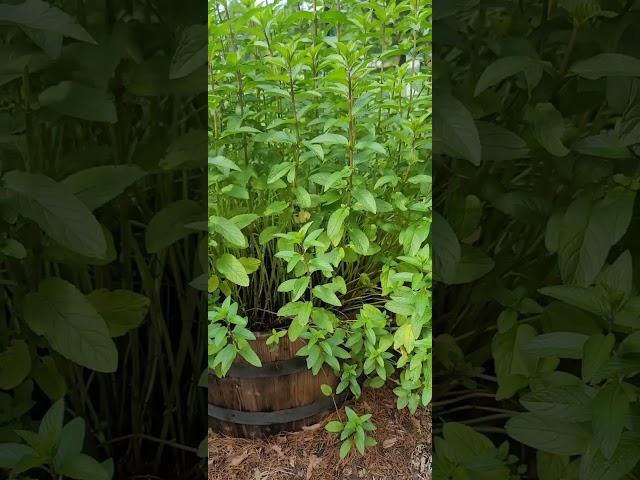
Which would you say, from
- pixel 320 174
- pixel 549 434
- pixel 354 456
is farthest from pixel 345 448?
pixel 549 434

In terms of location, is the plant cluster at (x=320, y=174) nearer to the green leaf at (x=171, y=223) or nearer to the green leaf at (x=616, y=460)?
the green leaf at (x=171, y=223)

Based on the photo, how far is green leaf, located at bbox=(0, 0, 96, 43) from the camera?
1.47ft

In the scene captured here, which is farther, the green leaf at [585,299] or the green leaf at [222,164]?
the green leaf at [222,164]

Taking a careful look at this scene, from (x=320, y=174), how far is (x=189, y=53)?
479mm

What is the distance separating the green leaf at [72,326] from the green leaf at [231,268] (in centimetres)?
39

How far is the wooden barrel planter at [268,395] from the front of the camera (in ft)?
3.42

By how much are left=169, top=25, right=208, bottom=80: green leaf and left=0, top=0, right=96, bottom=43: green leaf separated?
69 millimetres

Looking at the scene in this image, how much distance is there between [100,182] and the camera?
512 millimetres

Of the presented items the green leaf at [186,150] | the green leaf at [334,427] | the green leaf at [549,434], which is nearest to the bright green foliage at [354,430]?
the green leaf at [334,427]

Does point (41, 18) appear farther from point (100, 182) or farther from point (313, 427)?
point (313, 427)

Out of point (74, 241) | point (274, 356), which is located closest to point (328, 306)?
point (274, 356)

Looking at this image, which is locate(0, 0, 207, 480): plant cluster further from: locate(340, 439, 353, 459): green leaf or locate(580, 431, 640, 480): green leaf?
locate(340, 439, 353, 459): green leaf

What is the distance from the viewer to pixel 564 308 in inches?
21.8

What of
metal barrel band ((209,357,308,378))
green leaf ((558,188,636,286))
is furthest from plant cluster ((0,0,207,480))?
metal barrel band ((209,357,308,378))
